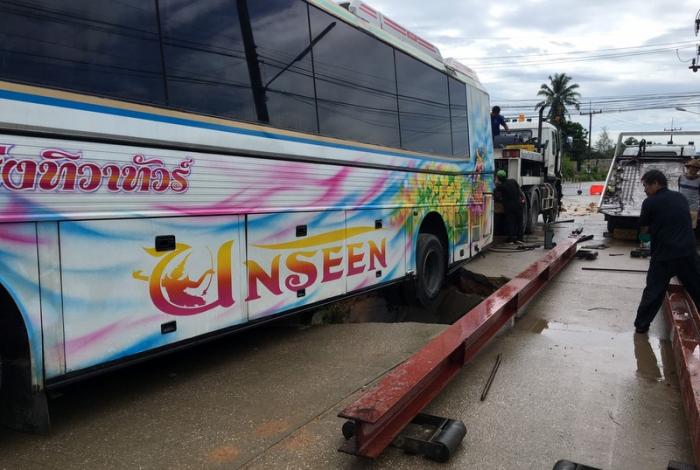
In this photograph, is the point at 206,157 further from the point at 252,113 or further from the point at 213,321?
the point at 213,321

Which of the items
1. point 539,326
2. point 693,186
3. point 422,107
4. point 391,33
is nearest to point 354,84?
point 391,33

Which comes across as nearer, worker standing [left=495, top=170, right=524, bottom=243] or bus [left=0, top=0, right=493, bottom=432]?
bus [left=0, top=0, right=493, bottom=432]

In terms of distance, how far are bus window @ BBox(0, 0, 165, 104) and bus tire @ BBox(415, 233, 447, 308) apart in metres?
4.13

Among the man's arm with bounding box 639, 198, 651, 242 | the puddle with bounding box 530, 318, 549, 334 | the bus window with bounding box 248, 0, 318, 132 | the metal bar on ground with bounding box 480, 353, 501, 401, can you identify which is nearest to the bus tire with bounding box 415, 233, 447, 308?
the puddle with bounding box 530, 318, 549, 334

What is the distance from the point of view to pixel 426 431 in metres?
3.22

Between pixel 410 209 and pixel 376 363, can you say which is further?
pixel 410 209

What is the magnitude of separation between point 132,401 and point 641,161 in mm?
14886

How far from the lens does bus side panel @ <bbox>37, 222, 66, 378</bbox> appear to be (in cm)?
285

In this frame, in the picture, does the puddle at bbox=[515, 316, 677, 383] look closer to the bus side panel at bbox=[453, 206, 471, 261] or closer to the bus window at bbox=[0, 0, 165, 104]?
the bus side panel at bbox=[453, 206, 471, 261]

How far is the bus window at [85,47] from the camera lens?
280 centimetres

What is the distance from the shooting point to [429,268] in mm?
7336

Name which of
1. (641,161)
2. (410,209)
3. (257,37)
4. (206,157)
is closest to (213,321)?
(206,157)

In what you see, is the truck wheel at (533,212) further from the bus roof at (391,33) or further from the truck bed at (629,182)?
the bus roof at (391,33)

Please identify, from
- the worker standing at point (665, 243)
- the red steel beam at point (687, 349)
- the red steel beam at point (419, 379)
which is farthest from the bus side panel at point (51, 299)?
the worker standing at point (665, 243)
